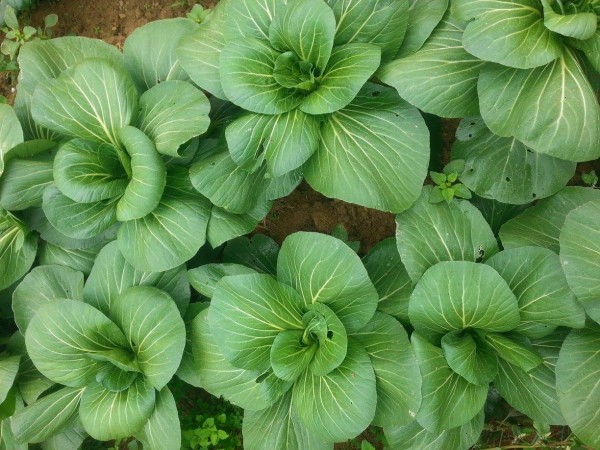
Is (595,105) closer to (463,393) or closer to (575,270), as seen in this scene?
(575,270)

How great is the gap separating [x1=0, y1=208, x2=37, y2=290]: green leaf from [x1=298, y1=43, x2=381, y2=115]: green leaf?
151 cm

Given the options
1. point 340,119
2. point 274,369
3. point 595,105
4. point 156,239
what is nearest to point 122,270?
point 156,239

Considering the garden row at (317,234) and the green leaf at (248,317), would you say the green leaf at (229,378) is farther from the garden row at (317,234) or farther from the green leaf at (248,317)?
the green leaf at (248,317)

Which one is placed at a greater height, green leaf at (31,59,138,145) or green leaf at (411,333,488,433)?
green leaf at (31,59,138,145)

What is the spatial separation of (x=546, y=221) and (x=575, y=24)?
0.81 meters

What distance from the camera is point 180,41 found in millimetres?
2318

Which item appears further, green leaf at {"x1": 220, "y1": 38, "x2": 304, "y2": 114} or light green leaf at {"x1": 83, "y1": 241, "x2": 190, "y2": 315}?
light green leaf at {"x1": 83, "y1": 241, "x2": 190, "y2": 315}

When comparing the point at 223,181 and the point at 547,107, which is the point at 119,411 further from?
the point at 547,107

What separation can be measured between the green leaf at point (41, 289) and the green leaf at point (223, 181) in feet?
2.71

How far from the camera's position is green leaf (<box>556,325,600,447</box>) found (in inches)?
81.0

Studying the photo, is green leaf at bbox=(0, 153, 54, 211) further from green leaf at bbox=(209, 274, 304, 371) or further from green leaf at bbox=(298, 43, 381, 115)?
green leaf at bbox=(298, 43, 381, 115)

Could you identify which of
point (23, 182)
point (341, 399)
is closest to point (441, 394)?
point (341, 399)

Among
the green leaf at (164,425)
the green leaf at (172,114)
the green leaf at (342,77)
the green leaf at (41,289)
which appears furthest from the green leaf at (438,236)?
the green leaf at (41,289)

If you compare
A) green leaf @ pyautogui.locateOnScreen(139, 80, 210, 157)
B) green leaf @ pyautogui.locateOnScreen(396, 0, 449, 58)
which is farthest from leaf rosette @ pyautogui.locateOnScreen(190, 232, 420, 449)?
green leaf @ pyautogui.locateOnScreen(396, 0, 449, 58)
